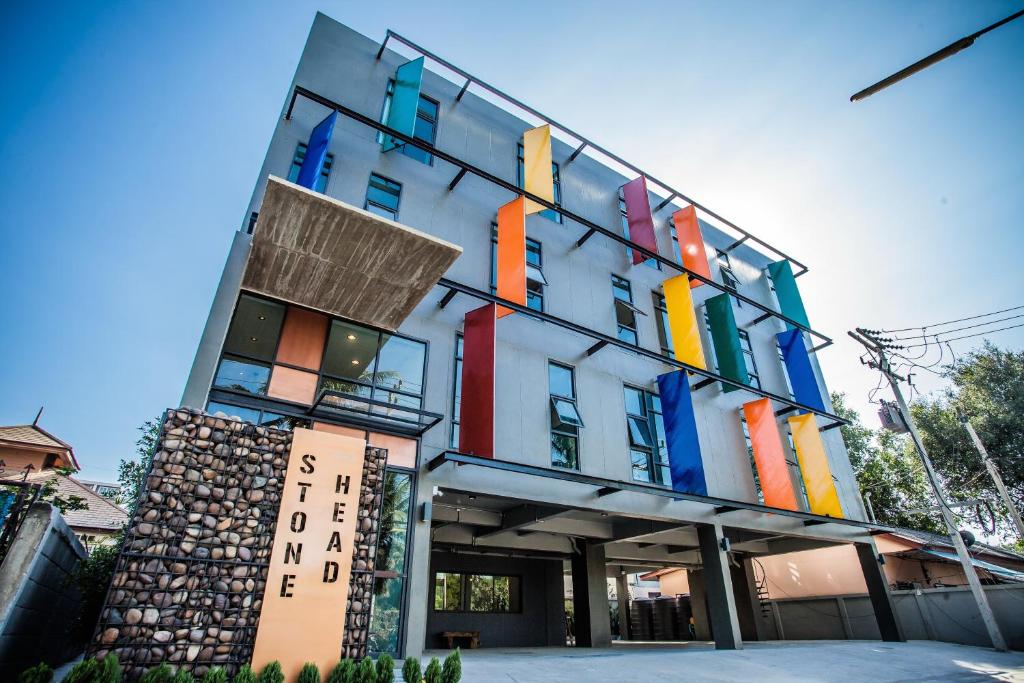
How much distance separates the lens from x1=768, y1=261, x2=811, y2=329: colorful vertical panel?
18234 millimetres

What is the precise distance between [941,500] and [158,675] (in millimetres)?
17378

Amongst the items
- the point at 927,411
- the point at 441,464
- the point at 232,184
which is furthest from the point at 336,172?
the point at 927,411

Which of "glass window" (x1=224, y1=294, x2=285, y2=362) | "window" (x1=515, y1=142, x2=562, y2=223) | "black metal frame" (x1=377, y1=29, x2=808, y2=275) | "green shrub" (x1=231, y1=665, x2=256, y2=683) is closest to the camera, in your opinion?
"green shrub" (x1=231, y1=665, x2=256, y2=683)

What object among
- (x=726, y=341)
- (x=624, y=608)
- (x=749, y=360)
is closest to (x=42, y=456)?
(x=726, y=341)

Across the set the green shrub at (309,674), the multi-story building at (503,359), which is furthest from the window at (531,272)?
the green shrub at (309,674)

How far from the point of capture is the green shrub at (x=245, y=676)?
4711 mm

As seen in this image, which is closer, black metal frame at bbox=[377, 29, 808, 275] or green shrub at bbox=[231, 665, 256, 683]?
green shrub at bbox=[231, 665, 256, 683]

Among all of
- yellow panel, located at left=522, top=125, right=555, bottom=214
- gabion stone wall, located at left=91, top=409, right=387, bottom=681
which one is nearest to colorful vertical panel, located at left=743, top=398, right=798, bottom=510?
yellow panel, located at left=522, top=125, right=555, bottom=214

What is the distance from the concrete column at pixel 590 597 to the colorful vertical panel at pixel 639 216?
29.7 ft

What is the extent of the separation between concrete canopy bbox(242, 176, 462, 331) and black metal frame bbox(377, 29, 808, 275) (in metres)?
7.72

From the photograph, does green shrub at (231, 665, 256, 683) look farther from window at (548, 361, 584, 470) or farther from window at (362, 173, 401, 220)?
window at (362, 173, 401, 220)

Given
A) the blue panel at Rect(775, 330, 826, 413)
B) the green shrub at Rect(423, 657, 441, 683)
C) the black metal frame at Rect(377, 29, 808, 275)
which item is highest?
the black metal frame at Rect(377, 29, 808, 275)

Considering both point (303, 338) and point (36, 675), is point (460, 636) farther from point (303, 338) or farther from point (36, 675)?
point (36, 675)

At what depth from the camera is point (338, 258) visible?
8031mm
